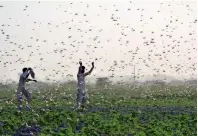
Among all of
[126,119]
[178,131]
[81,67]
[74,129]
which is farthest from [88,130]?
[81,67]

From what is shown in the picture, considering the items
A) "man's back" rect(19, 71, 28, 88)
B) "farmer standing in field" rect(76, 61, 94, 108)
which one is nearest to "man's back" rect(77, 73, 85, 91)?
"farmer standing in field" rect(76, 61, 94, 108)

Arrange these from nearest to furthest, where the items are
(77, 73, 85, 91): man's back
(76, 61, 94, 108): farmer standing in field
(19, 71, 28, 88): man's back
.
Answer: (19, 71, 28, 88): man's back < (76, 61, 94, 108): farmer standing in field < (77, 73, 85, 91): man's back

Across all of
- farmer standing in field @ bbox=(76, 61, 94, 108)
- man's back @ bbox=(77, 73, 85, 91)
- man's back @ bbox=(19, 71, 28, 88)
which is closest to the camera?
man's back @ bbox=(19, 71, 28, 88)

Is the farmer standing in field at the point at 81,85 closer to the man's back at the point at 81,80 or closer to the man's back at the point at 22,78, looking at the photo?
the man's back at the point at 81,80

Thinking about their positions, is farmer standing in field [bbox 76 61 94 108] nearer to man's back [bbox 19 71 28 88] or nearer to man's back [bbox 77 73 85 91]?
man's back [bbox 77 73 85 91]

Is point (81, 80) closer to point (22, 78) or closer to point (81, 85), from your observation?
point (81, 85)

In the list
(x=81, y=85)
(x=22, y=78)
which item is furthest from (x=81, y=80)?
(x=22, y=78)

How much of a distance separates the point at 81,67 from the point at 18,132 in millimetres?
7491

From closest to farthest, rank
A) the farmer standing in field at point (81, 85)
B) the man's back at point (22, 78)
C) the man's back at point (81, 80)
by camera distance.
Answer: the man's back at point (22, 78) < the farmer standing in field at point (81, 85) < the man's back at point (81, 80)

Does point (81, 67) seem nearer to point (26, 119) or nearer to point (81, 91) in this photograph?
point (81, 91)

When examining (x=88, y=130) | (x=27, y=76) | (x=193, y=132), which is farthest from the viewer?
(x=27, y=76)

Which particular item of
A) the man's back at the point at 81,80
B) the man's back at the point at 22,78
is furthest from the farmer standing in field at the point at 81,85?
the man's back at the point at 22,78

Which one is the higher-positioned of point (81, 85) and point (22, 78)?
point (22, 78)

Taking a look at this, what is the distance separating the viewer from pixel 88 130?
15609 millimetres
